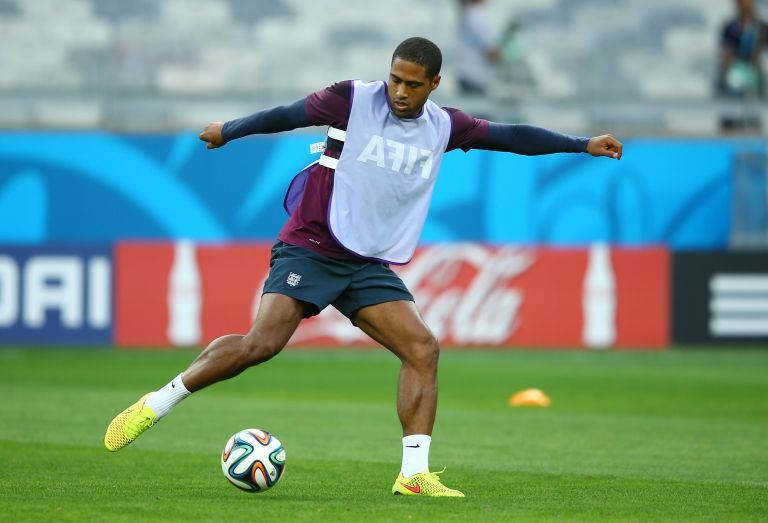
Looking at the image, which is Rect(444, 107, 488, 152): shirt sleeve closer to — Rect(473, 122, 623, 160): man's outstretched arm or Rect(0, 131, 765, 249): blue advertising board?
Rect(473, 122, 623, 160): man's outstretched arm

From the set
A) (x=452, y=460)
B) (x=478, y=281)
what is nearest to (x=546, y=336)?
(x=478, y=281)

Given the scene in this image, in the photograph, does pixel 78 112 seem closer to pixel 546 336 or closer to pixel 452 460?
pixel 546 336

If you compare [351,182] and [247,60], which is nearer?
[351,182]

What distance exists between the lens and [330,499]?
23.2 ft

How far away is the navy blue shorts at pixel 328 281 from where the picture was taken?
24.2 ft

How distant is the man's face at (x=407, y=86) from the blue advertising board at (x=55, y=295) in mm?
12200

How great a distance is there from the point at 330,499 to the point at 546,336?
12897 mm

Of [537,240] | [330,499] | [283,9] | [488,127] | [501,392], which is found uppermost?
[283,9]

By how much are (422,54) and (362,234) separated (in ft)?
3.33

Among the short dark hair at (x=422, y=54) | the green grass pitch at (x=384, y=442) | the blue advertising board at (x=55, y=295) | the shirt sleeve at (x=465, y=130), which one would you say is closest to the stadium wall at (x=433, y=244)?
the blue advertising board at (x=55, y=295)

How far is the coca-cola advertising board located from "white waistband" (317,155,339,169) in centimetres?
1142

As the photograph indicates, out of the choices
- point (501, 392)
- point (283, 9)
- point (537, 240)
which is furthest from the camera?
point (283, 9)

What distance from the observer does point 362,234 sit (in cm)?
746

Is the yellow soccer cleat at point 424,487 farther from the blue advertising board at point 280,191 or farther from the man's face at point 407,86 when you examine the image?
the blue advertising board at point 280,191
